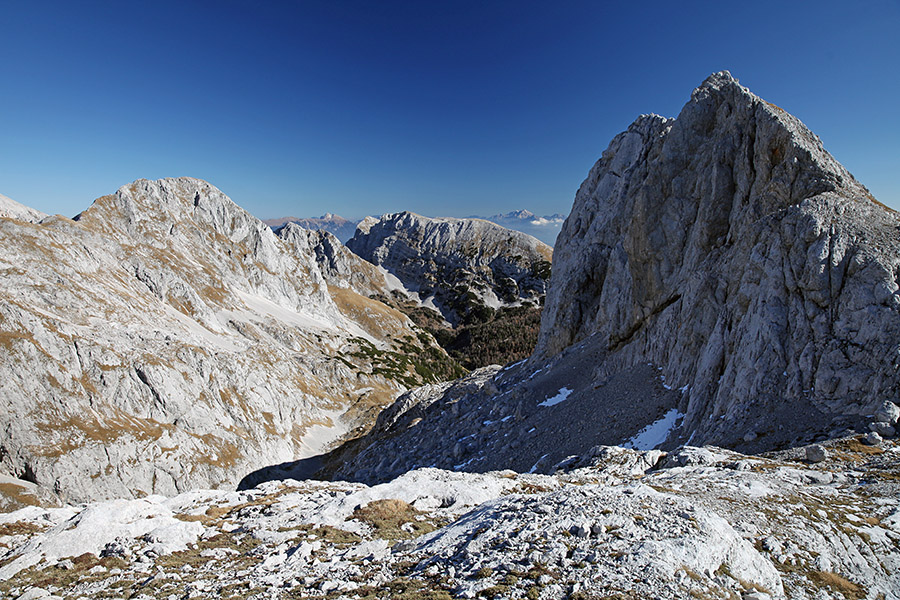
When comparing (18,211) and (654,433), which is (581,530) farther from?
(18,211)

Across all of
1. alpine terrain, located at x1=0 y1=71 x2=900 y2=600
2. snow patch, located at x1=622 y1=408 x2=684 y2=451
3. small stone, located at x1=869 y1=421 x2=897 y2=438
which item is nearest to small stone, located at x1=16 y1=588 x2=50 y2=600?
alpine terrain, located at x1=0 y1=71 x2=900 y2=600

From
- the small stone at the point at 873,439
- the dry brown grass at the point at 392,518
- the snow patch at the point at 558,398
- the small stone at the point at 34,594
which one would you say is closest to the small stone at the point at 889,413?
the small stone at the point at 873,439

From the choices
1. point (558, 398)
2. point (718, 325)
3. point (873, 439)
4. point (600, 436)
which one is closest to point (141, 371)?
point (558, 398)

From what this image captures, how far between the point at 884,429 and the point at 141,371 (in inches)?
4338

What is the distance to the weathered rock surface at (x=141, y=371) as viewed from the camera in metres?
70.4

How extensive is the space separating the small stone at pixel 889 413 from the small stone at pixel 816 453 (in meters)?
3.72

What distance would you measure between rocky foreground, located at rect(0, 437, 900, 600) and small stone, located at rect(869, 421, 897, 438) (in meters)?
1.03

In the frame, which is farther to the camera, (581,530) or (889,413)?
(889,413)

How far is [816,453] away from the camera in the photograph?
20.4 metres

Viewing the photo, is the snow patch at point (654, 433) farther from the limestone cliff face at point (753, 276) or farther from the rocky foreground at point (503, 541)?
the rocky foreground at point (503, 541)

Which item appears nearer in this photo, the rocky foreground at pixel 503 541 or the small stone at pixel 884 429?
the rocky foreground at pixel 503 541

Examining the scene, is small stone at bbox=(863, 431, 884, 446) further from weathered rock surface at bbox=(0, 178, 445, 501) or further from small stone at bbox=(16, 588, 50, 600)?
weathered rock surface at bbox=(0, 178, 445, 501)

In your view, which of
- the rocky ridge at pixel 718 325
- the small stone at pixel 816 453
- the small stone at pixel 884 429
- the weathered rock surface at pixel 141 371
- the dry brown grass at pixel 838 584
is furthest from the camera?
the weathered rock surface at pixel 141 371

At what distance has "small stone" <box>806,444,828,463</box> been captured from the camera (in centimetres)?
2023
